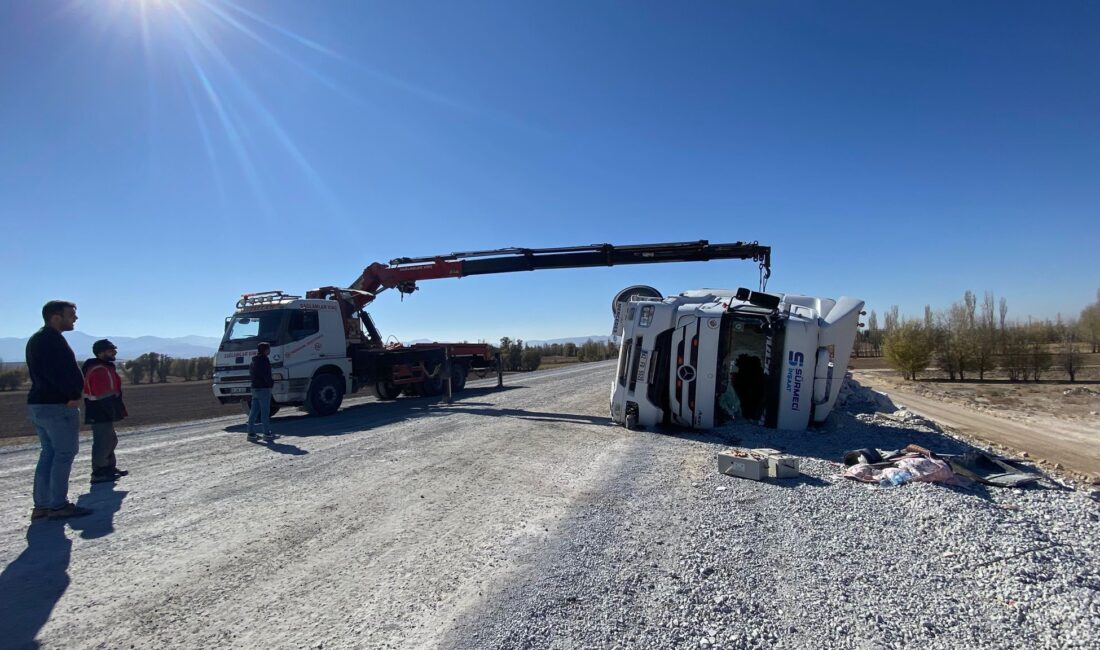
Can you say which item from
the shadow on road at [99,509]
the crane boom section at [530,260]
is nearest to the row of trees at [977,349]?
the crane boom section at [530,260]

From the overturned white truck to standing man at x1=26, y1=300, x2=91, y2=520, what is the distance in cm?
764

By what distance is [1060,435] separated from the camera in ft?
59.6

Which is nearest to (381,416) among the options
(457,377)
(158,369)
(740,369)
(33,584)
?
(457,377)

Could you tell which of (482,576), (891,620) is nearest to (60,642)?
(482,576)

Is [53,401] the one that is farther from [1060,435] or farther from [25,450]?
[1060,435]

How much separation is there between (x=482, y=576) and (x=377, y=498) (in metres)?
2.34

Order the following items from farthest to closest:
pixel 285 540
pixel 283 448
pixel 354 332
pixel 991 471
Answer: pixel 354 332, pixel 283 448, pixel 991 471, pixel 285 540

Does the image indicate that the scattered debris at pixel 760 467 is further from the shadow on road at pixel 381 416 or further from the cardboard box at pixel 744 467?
the shadow on road at pixel 381 416

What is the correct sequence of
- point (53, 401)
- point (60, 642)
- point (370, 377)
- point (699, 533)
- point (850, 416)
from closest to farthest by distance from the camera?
point (60, 642)
point (699, 533)
point (53, 401)
point (850, 416)
point (370, 377)

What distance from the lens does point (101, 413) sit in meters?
6.47

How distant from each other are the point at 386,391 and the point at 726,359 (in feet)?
36.7

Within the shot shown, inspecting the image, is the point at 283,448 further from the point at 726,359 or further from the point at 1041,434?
the point at 1041,434

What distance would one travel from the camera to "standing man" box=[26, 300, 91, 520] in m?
4.94

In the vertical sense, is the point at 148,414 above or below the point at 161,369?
above
